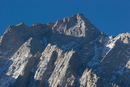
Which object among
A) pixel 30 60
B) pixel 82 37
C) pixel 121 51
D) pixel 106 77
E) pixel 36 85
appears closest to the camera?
pixel 36 85

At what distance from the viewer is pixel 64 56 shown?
4894 inches

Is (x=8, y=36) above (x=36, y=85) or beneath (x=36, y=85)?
above

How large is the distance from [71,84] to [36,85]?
47.7 feet

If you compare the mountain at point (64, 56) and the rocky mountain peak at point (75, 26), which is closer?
the mountain at point (64, 56)

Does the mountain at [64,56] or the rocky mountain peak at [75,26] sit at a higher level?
the rocky mountain peak at [75,26]

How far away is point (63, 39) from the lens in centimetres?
16788

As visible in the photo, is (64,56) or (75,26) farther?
(75,26)

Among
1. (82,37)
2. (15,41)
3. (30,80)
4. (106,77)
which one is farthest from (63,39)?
(30,80)

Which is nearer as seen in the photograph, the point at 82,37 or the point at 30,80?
the point at 30,80

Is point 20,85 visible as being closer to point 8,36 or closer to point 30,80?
point 30,80

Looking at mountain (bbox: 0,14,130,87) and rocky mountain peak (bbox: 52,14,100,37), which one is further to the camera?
rocky mountain peak (bbox: 52,14,100,37)

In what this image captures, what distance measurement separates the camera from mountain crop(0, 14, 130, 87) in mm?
116438

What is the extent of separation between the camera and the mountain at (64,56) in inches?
4584

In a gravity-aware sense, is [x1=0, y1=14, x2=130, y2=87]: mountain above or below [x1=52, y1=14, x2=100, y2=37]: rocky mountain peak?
below
